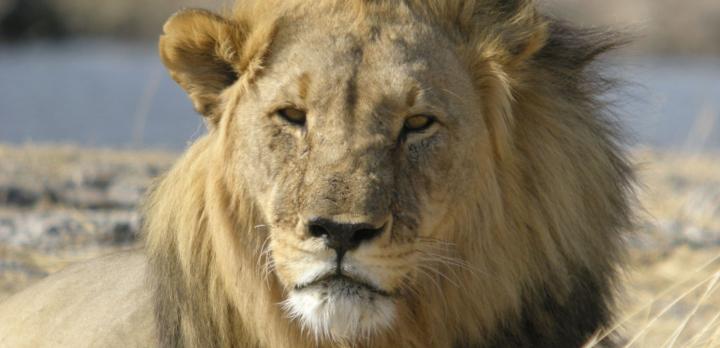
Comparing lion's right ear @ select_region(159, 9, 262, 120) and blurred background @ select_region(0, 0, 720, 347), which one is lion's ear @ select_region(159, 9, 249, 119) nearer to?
lion's right ear @ select_region(159, 9, 262, 120)

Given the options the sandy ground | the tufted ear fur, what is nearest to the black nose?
the tufted ear fur

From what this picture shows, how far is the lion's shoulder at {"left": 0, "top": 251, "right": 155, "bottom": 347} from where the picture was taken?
4105 mm

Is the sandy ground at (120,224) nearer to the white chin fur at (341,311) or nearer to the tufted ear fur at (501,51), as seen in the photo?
the tufted ear fur at (501,51)

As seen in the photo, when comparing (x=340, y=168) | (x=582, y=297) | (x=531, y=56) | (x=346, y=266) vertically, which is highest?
(x=531, y=56)

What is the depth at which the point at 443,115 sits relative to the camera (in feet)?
11.1

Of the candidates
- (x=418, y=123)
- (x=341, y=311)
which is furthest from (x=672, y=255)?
(x=341, y=311)

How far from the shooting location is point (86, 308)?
4316 millimetres

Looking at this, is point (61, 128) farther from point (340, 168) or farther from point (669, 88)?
point (340, 168)

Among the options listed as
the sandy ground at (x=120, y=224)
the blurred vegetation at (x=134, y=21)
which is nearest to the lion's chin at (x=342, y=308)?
the sandy ground at (x=120, y=224)

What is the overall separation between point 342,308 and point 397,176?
14.7 inches

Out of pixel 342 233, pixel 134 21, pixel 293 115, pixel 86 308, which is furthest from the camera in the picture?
pixel 134 21

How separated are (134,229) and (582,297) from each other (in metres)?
3.28

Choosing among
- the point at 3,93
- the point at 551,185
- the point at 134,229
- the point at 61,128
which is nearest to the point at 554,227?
the point at 551,185

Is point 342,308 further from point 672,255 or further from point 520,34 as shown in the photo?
point 672,255
